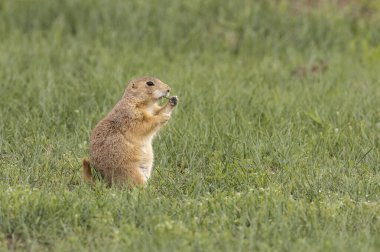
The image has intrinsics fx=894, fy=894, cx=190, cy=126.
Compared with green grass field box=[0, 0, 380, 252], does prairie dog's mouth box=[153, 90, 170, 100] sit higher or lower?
higher

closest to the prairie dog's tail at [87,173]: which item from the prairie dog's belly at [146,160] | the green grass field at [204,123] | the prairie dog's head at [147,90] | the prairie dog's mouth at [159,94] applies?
the green grass field at [204,123]

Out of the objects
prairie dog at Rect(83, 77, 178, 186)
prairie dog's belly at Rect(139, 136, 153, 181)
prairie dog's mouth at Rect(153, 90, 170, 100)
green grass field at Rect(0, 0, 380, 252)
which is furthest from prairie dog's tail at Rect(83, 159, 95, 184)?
prairie dog's mouth at Rect(153, 90, 170, 100)

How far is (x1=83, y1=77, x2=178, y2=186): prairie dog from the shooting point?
6465mm

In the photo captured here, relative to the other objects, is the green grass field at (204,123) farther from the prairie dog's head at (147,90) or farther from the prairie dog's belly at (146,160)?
the prairie dog's head at (147,90)

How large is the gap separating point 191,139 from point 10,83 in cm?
258

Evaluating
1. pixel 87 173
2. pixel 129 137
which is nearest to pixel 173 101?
pixel 129 137

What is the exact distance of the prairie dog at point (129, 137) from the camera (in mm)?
6465

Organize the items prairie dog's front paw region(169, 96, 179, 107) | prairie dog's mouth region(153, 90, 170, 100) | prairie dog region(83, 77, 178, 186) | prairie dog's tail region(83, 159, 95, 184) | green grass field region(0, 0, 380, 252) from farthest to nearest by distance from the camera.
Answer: prairie dog's mouth region(153, 90, 170, 100) < prairie dog's front paw region(169, 96, 179, 107) < prairie dog's tail region(83, 159, 95, 184) < prairie dog region(83, 77, 178, 186) < green grass field region(0, 0, 380, 252)

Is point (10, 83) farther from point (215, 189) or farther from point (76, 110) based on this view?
point (215, 189)

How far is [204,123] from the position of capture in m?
8.12

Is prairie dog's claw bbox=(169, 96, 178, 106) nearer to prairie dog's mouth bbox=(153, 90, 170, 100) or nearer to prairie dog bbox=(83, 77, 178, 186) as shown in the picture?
prairie dog bbox=(83, 77, 178, 186)

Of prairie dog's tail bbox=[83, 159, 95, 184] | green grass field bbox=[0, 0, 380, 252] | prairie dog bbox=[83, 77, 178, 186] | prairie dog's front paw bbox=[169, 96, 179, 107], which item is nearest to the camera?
green grass field bbox=[0, 0, 380, 252]

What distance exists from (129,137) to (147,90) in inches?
20.7

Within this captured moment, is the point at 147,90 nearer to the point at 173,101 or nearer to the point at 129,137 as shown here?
the point at 173,101
